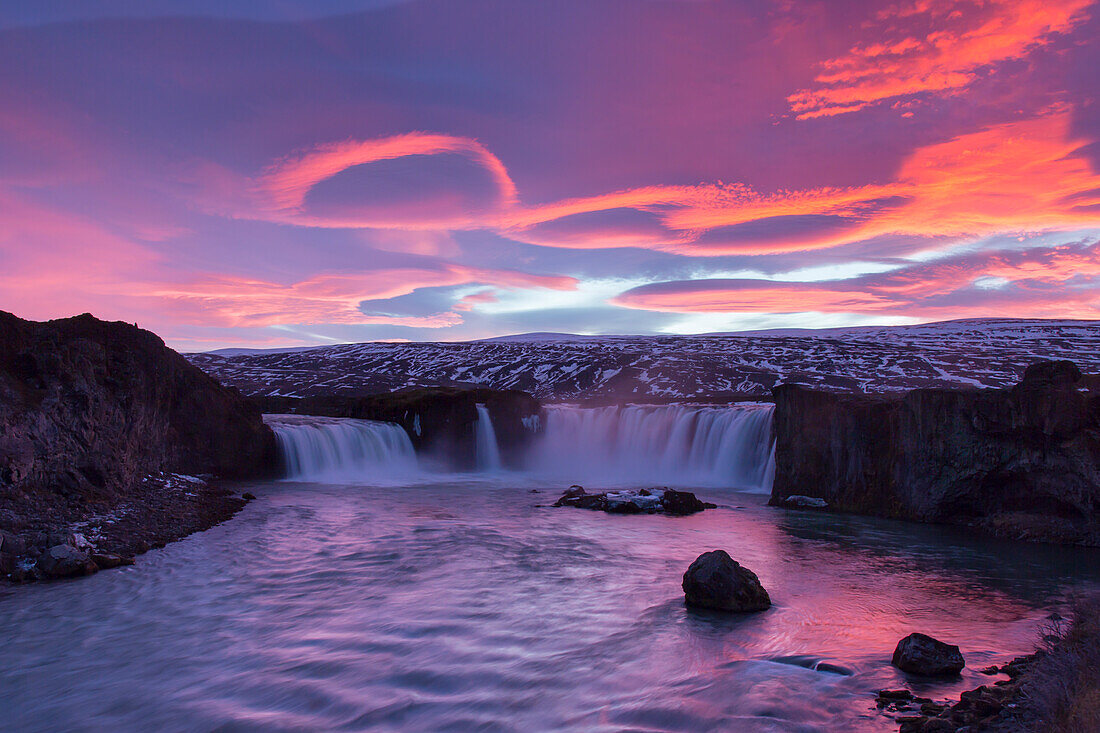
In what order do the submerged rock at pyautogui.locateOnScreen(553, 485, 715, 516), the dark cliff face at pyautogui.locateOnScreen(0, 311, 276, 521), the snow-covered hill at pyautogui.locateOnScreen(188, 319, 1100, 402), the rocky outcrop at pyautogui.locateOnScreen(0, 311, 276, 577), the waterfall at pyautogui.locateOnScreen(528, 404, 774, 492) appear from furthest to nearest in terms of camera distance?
1. the snow-covered hill at pyautogui.locateOnScreen(188, 319, 1100, 402)
2. the waterfall at pyautogui.locateOnScreen(528, 404, 774, 492)
3. the submerged rock at pyautogui.locateOnScreen(553, 485, 715, 516)
4. the dark cliff face at pyautogui.locateOnScreen(0, 311, 276, 521)
5. the rocky outcrop at pyautogui.locateOnScreen(0, 311, 276, 577)

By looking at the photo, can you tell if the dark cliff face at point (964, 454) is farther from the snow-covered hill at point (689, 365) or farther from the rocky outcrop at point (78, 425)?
the snow-covered hill at point (689, 365)

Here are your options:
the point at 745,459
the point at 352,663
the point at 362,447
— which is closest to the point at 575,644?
the point at 352,663

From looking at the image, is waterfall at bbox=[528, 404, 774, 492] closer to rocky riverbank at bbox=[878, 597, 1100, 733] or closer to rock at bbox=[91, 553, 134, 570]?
rocky riverbank at bbox=[878, 597, 1100, 733]

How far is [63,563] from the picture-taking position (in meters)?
12.1

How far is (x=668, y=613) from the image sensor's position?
35.4 feet

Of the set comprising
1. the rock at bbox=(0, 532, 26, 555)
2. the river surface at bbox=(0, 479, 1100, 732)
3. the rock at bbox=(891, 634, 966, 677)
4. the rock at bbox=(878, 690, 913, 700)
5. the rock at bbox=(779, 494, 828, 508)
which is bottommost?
the rock at bbox=(779, 494, 828, 508)

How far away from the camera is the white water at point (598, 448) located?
1288 inches

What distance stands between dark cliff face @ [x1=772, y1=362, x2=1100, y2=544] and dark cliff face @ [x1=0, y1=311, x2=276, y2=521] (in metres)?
22.6

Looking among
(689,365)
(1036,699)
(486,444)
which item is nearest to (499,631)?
(1036,699)

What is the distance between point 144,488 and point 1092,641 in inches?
859

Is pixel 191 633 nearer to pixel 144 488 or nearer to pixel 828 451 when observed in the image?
pixel 144 488

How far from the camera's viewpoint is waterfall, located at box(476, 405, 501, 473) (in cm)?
4234

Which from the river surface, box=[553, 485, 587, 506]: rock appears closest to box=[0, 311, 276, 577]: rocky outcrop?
the river surface

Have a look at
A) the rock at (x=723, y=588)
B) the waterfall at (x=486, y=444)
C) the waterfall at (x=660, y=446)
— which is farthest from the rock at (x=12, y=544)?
the waterfall at (x=486, y=444)
